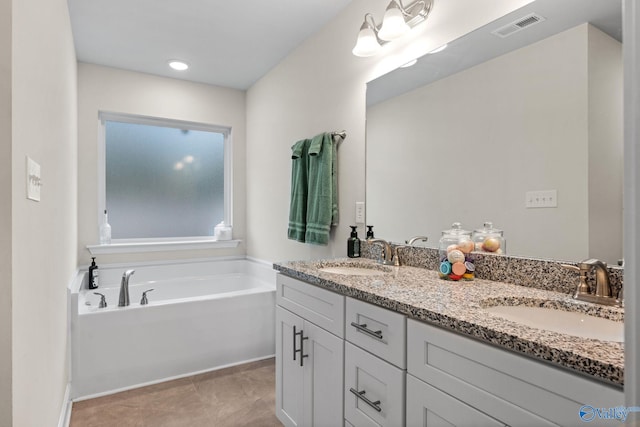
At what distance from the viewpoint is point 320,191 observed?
7.86 feet

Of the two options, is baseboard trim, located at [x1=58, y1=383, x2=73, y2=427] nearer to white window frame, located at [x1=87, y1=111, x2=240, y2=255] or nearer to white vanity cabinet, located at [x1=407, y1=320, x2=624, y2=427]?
white window frame, located at [x1=87, y1=111, x2=240, y2=255]

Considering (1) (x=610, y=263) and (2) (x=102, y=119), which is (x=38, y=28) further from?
(2) (x=102, y=119)

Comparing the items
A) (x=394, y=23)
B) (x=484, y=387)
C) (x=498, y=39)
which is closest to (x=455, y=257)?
(x=484, y=387)

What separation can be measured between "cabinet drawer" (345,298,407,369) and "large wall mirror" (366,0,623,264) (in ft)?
2.05

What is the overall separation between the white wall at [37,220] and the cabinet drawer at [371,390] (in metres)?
0.97

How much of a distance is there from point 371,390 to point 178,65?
313 centimetres

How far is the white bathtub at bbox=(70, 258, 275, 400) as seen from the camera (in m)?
2.26

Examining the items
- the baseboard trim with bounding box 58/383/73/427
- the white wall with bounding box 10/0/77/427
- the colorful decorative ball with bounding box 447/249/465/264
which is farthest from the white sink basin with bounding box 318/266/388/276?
the baseboard trim with bounding box 58/383/73/427

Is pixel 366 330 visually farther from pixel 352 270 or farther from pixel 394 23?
pixel 394 23

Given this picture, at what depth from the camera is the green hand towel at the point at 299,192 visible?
260cm

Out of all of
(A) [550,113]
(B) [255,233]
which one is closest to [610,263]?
(A) [550,113]

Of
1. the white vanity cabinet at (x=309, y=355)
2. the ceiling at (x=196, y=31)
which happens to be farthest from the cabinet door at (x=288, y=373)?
the ceiling at (x=196, y=31)

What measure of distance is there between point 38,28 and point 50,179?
634 millimetres

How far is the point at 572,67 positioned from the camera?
123 cm
